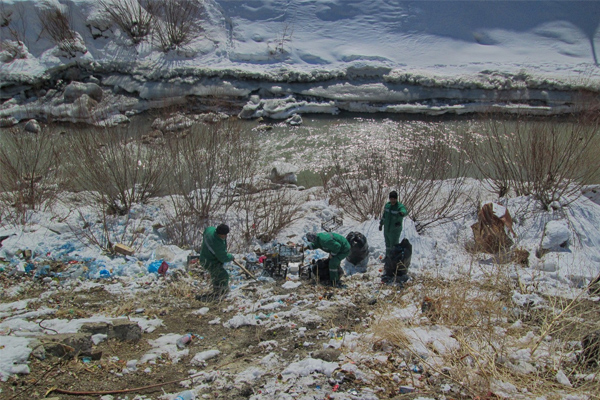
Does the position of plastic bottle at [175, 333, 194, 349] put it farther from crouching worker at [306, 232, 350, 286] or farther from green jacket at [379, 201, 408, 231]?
green jacket at [379, 201, 408, 231]

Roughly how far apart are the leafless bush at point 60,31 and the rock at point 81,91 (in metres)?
1.88

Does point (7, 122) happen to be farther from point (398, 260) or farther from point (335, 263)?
point (398, 260)

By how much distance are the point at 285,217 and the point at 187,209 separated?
1999 millimetres

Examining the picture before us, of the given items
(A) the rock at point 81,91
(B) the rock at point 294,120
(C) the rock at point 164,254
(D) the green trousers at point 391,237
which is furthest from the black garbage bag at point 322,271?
(A) the rock at point 81,91

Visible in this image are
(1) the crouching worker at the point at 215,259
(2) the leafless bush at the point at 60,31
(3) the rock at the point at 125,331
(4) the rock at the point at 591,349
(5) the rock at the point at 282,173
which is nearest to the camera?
(4) the rock at the point at 591,349

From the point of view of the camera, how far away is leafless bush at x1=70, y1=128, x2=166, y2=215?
330 inches

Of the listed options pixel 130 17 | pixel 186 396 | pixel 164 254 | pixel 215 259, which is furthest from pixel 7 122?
pixel 186 396

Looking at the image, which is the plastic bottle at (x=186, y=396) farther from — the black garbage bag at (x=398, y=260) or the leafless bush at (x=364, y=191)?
the leafless bush at (x=364, y=191)

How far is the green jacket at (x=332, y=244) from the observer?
653 cm

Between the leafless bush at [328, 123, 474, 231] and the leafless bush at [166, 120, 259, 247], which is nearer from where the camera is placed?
the leafless bush at [166, 120, 259, 247]

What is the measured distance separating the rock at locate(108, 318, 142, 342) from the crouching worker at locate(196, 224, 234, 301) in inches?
51.9

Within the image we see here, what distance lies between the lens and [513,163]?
30.5 feet

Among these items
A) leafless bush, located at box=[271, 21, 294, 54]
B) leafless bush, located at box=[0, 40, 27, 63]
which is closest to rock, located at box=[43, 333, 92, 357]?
leafless bush, located at box=[271, 21, 294, 54]

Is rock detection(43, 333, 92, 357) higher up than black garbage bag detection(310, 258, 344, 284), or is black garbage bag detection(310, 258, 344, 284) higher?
rock detection(43, 333, 92, 357)
